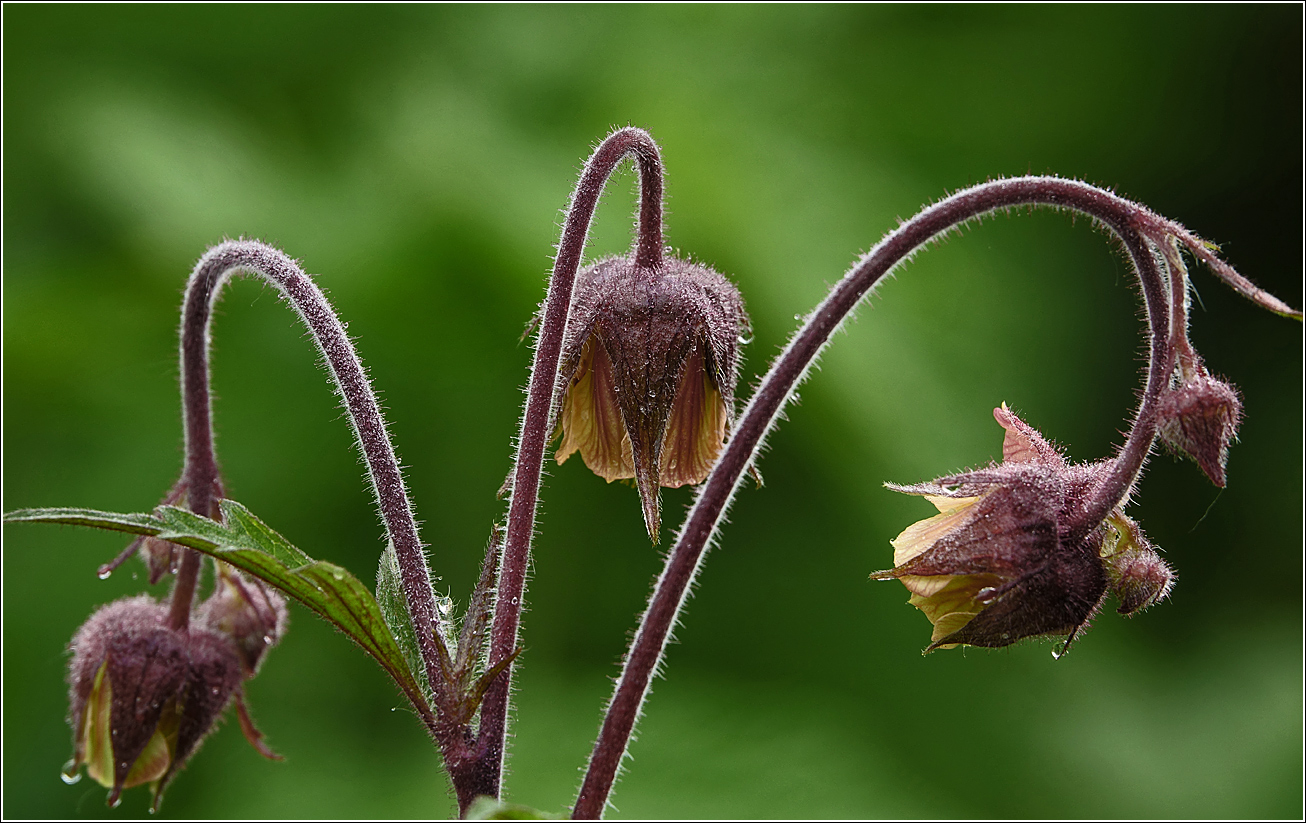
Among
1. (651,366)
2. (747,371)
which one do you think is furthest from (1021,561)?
(747,371)

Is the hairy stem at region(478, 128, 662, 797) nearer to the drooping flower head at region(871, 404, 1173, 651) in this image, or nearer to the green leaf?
the green leaf

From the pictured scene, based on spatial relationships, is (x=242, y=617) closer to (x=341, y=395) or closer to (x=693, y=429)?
(x=341, y=395)

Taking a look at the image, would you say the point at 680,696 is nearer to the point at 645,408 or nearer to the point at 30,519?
the point at 645,408

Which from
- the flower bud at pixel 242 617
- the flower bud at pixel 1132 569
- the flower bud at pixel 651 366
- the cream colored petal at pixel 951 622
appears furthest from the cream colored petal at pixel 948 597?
the flower bud at pixel 242 617

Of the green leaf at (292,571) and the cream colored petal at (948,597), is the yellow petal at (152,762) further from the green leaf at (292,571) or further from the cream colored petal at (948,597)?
the cream colored petal at (948,597)

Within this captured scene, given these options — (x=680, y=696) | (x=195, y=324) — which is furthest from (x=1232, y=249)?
(x=195, y=324)

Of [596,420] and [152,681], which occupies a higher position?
[596,420]

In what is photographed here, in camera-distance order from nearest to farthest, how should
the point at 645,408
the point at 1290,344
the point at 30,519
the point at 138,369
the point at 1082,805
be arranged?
the point at 30,519 < the point at 645,408 < the point at 1082,805 < the point at 138,369 < the point at 1290,344
